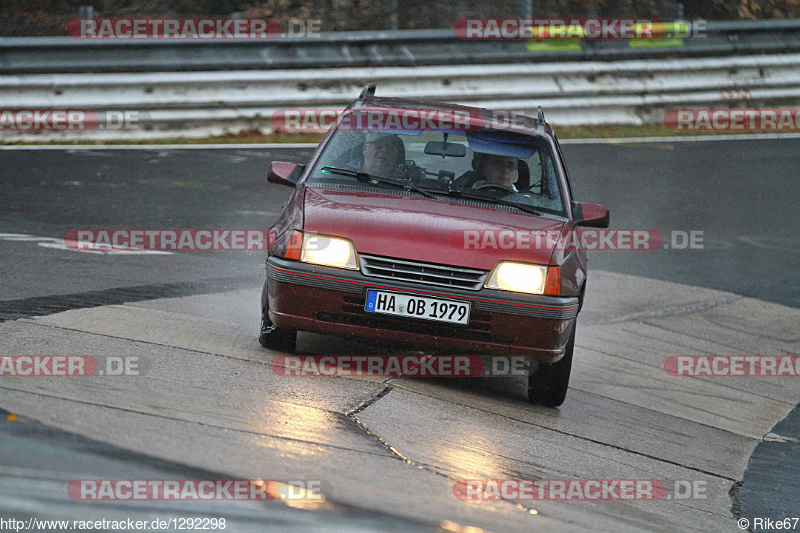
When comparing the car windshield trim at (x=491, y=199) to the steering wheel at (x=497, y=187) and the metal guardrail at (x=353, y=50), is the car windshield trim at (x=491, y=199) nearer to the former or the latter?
the steering wheel at (x=497, y=187)

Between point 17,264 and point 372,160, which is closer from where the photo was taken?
point 372,160

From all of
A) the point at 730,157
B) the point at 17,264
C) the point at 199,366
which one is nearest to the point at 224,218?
the point at 17,264

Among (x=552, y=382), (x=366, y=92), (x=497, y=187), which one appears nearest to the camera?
(x=552, y=382)

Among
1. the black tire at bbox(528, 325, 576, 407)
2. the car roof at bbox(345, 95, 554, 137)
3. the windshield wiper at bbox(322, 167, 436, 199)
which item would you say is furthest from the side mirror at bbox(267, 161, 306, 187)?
the black tire at bbox(528, 325, 576, 407)

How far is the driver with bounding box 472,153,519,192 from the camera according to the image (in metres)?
6.85

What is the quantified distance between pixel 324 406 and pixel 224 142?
9.54 m

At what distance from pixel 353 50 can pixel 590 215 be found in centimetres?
884

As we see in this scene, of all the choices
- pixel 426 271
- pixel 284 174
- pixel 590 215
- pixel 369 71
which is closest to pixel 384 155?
pixel 284 174

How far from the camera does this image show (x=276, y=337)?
21.1ft

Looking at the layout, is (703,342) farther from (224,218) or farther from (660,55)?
(660,55)

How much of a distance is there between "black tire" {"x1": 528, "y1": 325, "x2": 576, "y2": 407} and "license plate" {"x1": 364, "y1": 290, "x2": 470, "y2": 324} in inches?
29.4

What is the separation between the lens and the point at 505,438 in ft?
18.2

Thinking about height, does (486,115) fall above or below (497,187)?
above

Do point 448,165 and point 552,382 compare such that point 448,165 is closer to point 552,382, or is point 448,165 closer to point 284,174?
point 284,174
